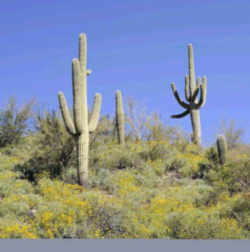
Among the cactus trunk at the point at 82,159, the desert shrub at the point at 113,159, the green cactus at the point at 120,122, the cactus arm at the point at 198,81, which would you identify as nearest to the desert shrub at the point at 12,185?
the cactus trunk at the point at 82,159

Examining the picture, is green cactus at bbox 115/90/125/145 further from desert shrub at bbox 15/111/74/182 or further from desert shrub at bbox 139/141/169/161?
desert shrub at bbox 15/111/74/182

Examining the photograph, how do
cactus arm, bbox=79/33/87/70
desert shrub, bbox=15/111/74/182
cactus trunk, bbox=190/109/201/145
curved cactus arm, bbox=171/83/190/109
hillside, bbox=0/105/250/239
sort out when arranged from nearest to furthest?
hillside, bbox=0/105/250/239, cactus arm, bbox=79/33/87/70, desert shrub, bbox=15/111/74/182, cactus trunk, bbox=190/109/201/145, curved cactus arm, bbox=171/83/190/109

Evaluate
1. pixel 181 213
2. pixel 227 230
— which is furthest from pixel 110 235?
pixel 227 230

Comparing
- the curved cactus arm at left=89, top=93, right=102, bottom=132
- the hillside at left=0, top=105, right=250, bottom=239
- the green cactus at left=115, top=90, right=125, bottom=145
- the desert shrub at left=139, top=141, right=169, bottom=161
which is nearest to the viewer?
the hillside at left=0, top=105, right=250, bottom=239

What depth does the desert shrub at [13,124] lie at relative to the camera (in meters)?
19.0

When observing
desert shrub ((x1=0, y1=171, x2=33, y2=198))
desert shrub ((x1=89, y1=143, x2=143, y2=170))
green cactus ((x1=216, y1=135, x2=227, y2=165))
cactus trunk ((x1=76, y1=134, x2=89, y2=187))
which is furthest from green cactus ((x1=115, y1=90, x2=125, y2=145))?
desert shrub ((x1=0, y1=171, x2=33, y2=198))

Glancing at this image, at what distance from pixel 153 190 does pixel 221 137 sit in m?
3.42

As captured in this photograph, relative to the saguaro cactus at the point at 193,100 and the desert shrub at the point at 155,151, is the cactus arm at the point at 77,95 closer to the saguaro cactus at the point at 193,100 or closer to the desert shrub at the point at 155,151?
the desert shrub at the point at 155,151

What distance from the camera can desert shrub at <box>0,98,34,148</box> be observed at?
19047mm

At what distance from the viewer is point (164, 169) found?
52.6ft

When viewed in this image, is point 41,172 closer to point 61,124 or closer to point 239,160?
point 61,124

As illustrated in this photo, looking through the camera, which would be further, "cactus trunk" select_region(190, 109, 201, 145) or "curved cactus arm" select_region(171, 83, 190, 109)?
"curved cactus arm" select_region(171, 83, 190, 109)

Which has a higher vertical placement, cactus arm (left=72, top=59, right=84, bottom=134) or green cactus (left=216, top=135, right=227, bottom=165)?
cactus arm (left=72, top=59, right=84, bottom=134)

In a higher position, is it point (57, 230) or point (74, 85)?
point (74, 85)
